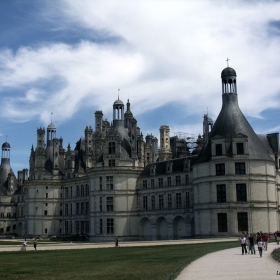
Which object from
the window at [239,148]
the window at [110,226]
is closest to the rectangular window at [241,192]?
the window at [239,148]

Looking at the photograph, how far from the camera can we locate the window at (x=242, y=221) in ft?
206

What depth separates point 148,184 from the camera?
260 ft

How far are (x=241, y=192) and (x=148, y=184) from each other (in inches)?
752

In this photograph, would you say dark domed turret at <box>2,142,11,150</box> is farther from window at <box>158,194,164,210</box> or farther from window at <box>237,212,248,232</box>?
window at <box>237,212,248,232</box>

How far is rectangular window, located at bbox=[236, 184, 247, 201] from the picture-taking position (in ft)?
210

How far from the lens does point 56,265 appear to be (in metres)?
28.3

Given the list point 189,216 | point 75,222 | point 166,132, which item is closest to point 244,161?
point 189,216

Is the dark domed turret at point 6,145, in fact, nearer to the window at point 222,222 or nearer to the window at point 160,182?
the window at point 160,182

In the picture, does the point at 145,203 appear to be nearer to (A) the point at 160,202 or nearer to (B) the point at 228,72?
(A) the point at 160,202

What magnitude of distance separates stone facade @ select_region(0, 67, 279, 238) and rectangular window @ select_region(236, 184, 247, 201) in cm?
13

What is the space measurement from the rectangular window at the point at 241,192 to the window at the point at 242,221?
191 centimetres

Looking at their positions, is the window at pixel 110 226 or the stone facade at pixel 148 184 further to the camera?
the window at pixel 110 226

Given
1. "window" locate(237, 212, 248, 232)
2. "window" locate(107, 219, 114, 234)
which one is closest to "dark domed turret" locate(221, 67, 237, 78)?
"window" locate(237, 212, 248, 232)

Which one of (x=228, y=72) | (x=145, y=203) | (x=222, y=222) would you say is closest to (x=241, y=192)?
(x=222, y=222)
